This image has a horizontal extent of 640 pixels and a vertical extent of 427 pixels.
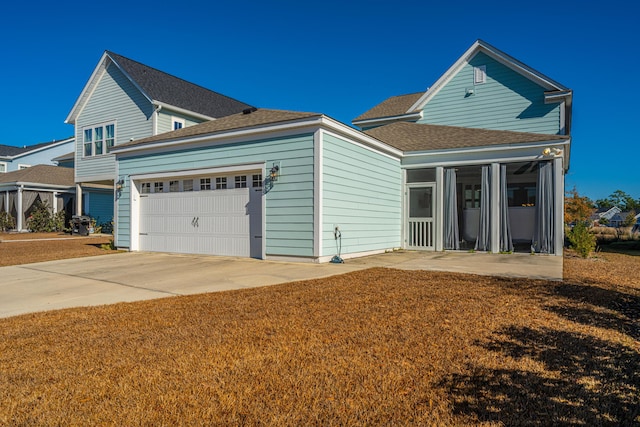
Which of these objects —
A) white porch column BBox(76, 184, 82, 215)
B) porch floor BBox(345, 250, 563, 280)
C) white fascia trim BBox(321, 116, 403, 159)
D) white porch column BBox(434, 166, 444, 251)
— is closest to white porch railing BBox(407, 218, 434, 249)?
white porch column BBox(434, 166, 444, 251)

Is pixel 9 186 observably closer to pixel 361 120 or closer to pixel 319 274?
pixel 361 120

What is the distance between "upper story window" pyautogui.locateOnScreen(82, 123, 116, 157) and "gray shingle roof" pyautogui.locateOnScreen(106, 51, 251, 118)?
274 centimetres

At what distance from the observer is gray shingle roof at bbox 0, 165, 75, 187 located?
75.7ft

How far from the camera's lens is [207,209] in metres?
10.8

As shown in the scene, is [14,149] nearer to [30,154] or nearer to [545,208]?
[30,154]

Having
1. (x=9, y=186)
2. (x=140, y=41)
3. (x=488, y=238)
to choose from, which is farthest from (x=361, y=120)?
(x=9, y=186)

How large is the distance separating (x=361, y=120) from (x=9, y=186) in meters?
20.6

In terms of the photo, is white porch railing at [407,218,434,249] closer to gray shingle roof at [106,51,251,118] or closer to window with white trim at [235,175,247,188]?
window with white trim at [235,175,247,188]

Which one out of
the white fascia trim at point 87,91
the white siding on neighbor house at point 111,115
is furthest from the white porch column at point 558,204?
the white fascia trim at point 87,91

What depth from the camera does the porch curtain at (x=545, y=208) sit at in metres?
10.8

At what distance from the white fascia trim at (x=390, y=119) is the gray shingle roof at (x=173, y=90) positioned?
7.29 metres

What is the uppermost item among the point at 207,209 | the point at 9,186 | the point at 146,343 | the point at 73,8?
the point at 73,8

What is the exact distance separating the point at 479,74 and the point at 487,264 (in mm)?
9424

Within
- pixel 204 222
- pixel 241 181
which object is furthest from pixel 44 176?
pixel 241 181
